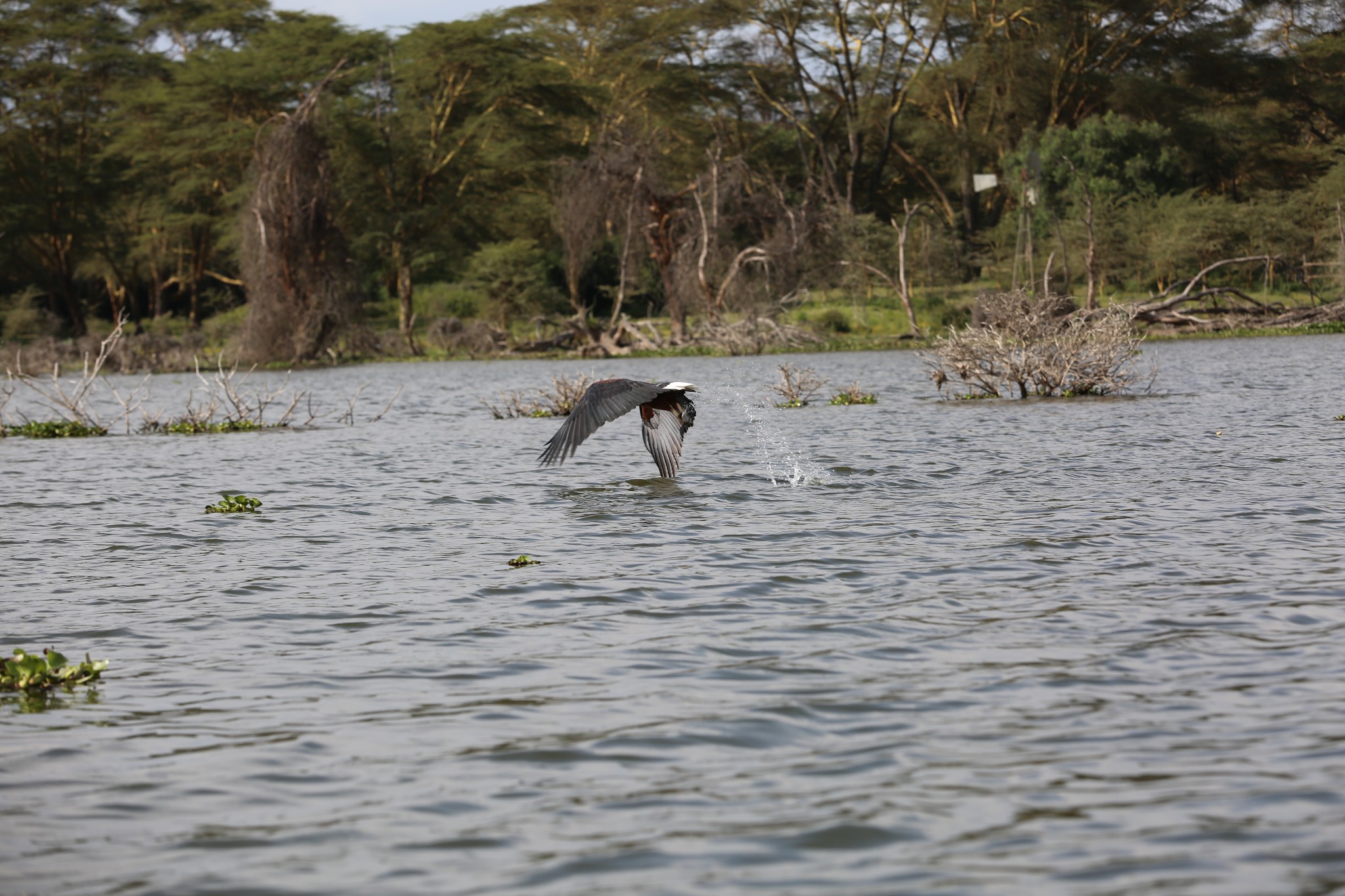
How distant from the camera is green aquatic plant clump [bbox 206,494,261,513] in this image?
39.5 feet

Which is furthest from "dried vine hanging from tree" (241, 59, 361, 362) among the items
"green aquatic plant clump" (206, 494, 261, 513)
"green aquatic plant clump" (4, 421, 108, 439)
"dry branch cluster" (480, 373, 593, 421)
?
"green aquatic plant clump" (206, 494, 261, 513)

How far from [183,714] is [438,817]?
177cm

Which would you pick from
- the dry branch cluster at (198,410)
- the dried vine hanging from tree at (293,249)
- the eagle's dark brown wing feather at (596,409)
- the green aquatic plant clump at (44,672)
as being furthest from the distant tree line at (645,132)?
the green aquatic plant clump at (44,672)

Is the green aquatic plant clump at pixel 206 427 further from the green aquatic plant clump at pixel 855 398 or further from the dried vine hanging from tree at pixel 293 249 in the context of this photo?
the dried vine hanging from tree at pixel 293 249

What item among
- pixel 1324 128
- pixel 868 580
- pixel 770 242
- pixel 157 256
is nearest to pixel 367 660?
pixel 868 580

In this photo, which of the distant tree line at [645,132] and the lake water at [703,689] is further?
the distant tree line at [645,132]

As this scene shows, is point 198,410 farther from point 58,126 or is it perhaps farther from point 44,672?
point 58,126

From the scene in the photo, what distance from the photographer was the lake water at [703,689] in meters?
4.23

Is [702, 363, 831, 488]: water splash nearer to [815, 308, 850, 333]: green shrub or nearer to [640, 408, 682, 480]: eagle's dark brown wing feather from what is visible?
[640, 408, 682, 480]: eagle's dark brown wing feather

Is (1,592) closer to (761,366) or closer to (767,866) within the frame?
(767,866)

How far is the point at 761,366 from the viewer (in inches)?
→ 1364

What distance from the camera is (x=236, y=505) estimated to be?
12.2 meters

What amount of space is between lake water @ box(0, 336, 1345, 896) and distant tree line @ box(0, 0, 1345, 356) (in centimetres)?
3583

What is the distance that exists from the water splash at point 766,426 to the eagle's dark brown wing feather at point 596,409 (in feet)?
7.13
